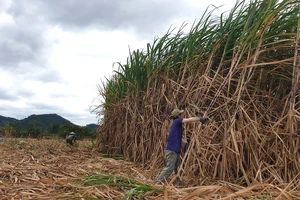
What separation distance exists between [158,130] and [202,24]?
179 cm

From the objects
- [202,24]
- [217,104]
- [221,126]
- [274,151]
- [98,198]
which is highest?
[202,24]

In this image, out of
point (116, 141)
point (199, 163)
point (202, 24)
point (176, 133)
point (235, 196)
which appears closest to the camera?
point (235, 196)

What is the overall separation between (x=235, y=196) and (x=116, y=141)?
4331 mm

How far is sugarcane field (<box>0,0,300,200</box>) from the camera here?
9.25 feet

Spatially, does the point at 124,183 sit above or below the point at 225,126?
below

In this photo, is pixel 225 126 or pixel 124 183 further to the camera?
pixel 225 126

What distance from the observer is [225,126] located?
3604mm

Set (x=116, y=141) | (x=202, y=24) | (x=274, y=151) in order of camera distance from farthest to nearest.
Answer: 1. (x=116, y=141)
2. (x=202, y=24)
3. (x=274, y=151)

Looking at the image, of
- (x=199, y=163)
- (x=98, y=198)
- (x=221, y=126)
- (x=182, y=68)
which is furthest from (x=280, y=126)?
(x=98, y=198)

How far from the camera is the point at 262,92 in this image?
3877 millimetres

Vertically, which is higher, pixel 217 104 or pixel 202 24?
pixel 202 24

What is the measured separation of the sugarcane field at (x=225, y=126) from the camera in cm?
282

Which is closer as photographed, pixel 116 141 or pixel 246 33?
pixel 246 33

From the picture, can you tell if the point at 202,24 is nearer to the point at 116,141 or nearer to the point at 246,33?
the point at 246,33
